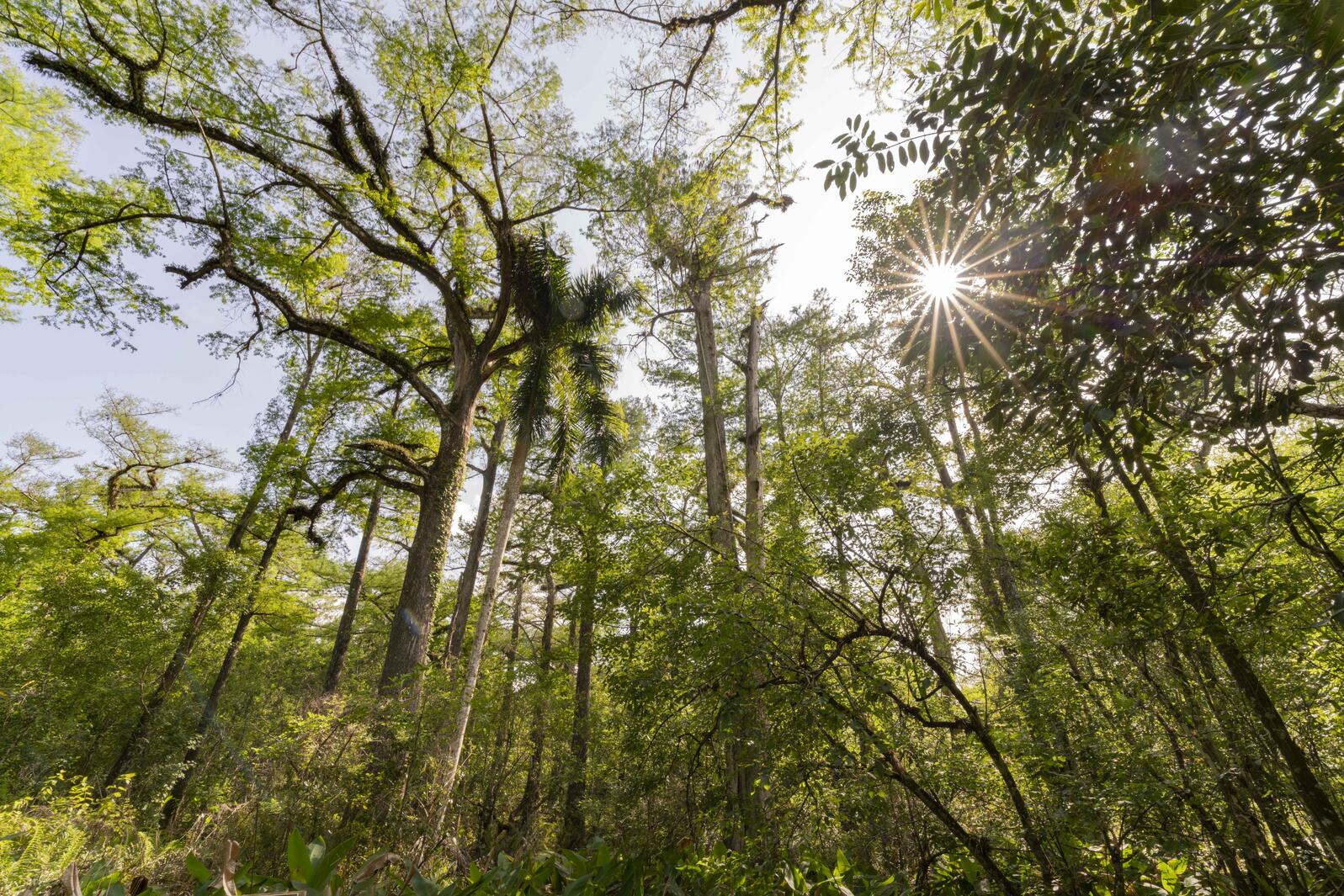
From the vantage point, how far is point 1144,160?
5.67 ft

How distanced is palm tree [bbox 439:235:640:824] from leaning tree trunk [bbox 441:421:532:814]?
0.04 m

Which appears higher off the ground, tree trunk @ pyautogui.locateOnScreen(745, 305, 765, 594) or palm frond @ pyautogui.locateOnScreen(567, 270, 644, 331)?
palm frond @ pyautogui.locateOnScreen(567, 270, 644, 331)

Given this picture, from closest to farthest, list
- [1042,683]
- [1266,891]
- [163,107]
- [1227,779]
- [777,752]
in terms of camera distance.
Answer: [1266,891]
[1227,779]
[777,752]
[1042,683]
[163,107]

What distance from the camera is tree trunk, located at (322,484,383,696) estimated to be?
12.8 meters

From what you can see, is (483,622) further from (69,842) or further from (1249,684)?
(1249,684)

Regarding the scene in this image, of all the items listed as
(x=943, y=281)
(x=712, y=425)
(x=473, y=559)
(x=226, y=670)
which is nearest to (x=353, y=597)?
(x=226, y=670)

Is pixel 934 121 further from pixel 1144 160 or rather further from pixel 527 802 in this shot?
pixel 527 802

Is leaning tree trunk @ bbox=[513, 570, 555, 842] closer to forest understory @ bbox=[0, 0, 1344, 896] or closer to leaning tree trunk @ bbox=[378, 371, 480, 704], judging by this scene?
forest understory @ bbox=[0, 0, 1344, 896]

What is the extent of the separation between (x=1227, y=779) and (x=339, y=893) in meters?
3.39

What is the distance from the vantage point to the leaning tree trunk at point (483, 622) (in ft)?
18.5

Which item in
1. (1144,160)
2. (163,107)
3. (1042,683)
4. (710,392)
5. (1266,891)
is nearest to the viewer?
(1144,160)

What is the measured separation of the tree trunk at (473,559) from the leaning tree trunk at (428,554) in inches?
20.6

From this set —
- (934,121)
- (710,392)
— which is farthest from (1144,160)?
(710,392)

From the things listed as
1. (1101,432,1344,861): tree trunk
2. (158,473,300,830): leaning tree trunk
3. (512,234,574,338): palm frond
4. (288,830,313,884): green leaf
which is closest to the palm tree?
(512,234,574,338): palm frond
